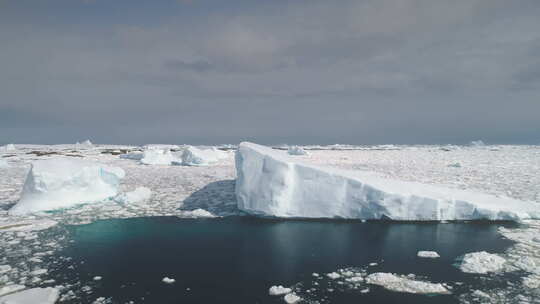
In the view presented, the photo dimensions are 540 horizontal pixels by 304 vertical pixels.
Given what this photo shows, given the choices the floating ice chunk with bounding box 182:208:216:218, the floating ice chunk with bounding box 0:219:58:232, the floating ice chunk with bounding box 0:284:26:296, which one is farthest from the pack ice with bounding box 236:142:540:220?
the floating ice chunk with bounding box 0:284:26:296

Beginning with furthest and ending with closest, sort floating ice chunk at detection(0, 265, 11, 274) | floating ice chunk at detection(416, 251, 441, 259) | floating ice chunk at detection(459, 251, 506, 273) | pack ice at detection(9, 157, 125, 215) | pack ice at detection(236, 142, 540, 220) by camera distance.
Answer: pack ice at detection(9, 157, 125, 215) → pack ice at detection(236, 142, 540, 220) → floating ice chunk at detection(416, 251, 441, 259) → floating ice chunk at detection(459, 251, 506, 273) → floating ice chunk at detection(0, 265, 11, 274)

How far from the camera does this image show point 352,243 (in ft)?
23.6

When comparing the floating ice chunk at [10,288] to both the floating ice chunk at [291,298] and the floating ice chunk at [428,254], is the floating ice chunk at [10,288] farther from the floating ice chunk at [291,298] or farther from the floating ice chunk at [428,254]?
the floating ice chunk at [428,254]

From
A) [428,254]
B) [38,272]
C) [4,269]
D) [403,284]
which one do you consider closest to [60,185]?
[4,269]

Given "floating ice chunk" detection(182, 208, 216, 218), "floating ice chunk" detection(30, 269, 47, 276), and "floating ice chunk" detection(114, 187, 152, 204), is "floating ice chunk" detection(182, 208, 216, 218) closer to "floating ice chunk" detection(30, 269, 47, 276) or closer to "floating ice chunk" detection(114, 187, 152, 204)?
"floating ice chunk" detection(114, 187, 152, 204)

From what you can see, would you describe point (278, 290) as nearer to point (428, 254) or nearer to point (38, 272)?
point (428, 254)

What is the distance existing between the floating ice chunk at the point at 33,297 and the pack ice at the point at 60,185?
5987 millimetres

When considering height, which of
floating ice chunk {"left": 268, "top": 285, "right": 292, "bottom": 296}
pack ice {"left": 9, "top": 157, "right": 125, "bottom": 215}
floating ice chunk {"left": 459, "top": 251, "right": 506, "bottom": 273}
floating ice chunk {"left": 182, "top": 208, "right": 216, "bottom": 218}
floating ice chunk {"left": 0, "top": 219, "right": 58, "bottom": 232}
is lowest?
floating ice chunk {"left": 0, "top": 219, "right": 58, "bottom": 232}

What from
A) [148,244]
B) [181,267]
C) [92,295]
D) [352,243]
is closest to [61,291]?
[92,295]

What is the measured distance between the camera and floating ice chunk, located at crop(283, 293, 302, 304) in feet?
14.8

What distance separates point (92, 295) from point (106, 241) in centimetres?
283

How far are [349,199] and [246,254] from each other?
12.1 feet

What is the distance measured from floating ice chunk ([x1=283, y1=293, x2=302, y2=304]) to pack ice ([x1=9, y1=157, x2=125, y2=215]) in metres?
8.41

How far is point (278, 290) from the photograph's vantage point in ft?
15.9
